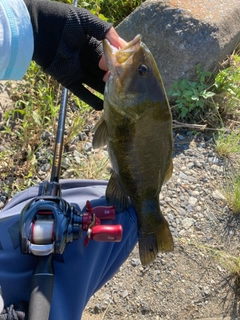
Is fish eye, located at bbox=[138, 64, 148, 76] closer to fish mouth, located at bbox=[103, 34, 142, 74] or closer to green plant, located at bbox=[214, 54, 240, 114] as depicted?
fish mouth, located at bbox=[103, 34, 142, 74]

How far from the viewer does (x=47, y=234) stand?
1712mm

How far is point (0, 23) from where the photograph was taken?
1.96 metres

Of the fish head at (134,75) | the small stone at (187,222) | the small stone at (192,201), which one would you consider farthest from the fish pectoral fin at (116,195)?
the small stone at (192,201)

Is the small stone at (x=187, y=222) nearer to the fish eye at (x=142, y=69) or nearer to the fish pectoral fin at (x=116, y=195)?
the fish pectoral fin at (x=116, y=195)

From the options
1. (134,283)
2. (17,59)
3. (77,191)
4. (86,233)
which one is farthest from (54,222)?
(134,283)

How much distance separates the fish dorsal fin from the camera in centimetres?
214

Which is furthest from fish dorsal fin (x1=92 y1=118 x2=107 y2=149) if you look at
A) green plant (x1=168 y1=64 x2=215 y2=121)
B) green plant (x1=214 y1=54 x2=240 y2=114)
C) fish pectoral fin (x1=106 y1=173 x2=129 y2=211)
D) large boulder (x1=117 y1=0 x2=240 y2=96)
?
green plant (x1=214 y1=54 x2=240 y2=114)

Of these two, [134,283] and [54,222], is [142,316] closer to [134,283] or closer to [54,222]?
[134,283]

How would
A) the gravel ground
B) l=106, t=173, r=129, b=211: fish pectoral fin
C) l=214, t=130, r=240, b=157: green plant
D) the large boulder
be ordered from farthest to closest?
the large boulder
l=214, t=130, r=240, b=157: green plant
the gravel ground
l=106, t=173, r=129, b=211: fish pectoral fin

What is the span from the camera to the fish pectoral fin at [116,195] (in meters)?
2.18

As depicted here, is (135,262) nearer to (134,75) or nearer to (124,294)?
(124,294)

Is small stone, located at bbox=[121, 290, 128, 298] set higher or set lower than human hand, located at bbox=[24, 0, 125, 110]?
lower

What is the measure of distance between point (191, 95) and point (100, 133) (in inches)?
69.6

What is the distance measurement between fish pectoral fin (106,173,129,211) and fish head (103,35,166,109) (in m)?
0.49
